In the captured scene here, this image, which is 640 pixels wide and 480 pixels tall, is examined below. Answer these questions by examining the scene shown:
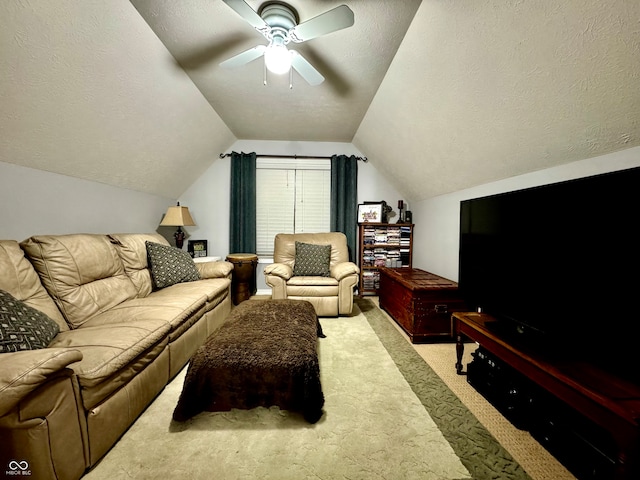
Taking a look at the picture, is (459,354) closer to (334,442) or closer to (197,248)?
(334,442)

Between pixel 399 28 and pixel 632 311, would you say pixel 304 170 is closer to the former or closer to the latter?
pixel 399 28

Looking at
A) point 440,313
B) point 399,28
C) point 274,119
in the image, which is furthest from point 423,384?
point 274,119

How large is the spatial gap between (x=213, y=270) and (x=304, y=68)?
232 centimetres

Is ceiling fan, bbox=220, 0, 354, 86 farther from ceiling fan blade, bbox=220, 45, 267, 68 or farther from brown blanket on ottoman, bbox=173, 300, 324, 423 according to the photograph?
brown blanket on ottoman, bbox=173, 300, 324, 423

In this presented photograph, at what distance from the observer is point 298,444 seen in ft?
4.36

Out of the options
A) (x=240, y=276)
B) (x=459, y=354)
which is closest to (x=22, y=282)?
(x=240, y=276)

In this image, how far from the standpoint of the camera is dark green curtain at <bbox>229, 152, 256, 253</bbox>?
4.12m

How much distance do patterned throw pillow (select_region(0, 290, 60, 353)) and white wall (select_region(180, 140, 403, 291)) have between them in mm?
2932

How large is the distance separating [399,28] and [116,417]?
2926mm

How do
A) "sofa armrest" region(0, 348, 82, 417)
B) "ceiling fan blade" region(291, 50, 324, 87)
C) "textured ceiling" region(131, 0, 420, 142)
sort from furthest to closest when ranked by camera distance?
"ceiling fan blade" region(291, 50, 324, 87)
"textured ceiling" region(131, 0, 420, 142)
"sofa armrest" region(0, 348, 82, 417)

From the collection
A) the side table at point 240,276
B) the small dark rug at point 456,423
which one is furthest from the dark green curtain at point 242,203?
the small dark rug at point 456,423

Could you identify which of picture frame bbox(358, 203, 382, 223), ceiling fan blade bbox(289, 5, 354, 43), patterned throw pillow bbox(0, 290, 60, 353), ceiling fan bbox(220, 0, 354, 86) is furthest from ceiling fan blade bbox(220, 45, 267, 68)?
picture frame bbox(358, 203, 382, 223)

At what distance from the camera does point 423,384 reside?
6.05ft

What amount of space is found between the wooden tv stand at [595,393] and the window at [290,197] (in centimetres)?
321
